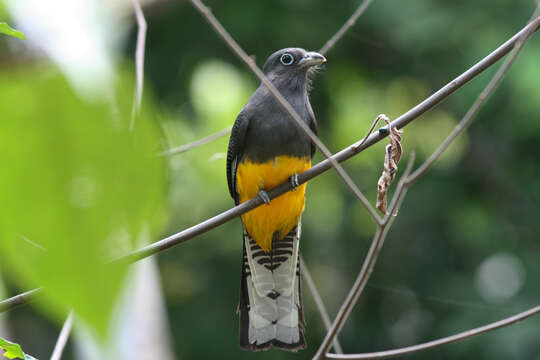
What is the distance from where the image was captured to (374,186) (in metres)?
9.01

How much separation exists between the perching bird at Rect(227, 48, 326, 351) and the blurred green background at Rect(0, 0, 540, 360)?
3.68 meters

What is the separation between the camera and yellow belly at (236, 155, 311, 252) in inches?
146

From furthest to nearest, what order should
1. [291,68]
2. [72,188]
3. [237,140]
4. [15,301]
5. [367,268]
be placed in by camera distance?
[291,68] < [237,140] < [367,268] < [15,301] < [72,188]

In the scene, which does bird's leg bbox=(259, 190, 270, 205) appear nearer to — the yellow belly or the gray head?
the yellow belly

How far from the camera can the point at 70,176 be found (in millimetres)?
410

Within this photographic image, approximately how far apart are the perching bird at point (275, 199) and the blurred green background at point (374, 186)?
145 inches

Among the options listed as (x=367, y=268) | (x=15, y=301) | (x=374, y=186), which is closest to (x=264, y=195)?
(x=367, y=268)

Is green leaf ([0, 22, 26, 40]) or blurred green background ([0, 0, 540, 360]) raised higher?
green leaf ([0, 22, 26, 40])

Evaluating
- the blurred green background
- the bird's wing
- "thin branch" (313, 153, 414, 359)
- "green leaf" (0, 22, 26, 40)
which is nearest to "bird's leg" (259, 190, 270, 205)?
the bird's wing

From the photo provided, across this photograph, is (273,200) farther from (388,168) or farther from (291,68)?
(388,168)

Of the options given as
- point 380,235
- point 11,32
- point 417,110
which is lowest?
point 380,235

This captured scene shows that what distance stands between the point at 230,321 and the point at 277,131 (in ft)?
19.7

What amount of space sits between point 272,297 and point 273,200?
2.02 ft

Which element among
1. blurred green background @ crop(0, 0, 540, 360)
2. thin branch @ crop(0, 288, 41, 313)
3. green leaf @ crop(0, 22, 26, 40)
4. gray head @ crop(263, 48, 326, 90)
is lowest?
blurred green background @ crop(0, 0, 540, 360)
